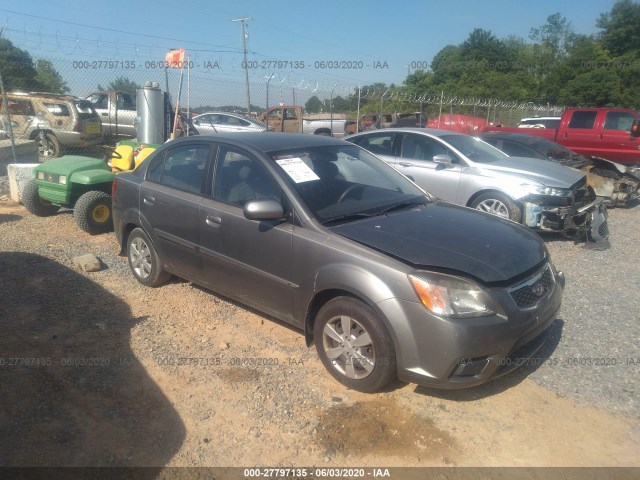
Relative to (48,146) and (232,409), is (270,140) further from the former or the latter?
(48,146)

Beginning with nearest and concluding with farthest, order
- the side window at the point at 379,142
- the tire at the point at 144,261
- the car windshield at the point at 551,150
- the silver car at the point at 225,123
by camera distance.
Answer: the tire at the point at 144,261, the side window at the point at 379,142, the car windshield at the point at 551,150, the silver car at the point at 225,123

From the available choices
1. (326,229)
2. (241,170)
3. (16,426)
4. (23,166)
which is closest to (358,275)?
(326,229)

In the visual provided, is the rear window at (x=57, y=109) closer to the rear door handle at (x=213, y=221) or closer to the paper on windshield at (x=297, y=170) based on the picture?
the rear door handle at (x=213, y=221)

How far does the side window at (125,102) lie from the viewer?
1588cm

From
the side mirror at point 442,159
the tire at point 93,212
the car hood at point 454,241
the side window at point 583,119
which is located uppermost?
the side window at point 583,119

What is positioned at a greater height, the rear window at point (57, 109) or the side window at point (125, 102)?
the side window at point (125, 102)

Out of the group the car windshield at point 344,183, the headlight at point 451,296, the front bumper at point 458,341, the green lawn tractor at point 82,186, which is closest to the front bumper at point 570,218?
the car windshield at point 344,183

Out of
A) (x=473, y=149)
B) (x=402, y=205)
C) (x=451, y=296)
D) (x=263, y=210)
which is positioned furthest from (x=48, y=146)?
(x=451, y=296)

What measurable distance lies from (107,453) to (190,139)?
283cm

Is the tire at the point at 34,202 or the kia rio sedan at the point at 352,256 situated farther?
the tire at the point at 34,202

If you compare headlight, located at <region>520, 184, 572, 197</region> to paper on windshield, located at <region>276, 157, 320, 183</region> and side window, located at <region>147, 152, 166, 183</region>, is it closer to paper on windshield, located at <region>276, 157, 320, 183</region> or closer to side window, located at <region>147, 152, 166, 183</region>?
paper on windshield, located at <region>276, 157, 320, 183</region>

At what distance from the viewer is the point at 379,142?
26.7 feet

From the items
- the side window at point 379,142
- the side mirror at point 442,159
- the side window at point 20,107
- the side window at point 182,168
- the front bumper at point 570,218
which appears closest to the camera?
the side window at point 182,168

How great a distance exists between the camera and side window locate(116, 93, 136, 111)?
1588 cm
